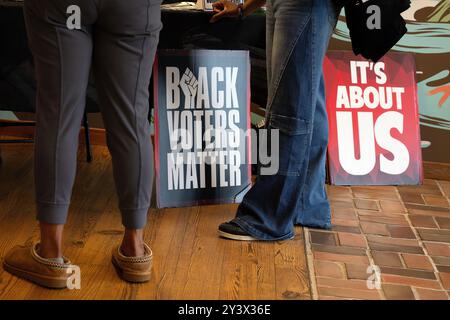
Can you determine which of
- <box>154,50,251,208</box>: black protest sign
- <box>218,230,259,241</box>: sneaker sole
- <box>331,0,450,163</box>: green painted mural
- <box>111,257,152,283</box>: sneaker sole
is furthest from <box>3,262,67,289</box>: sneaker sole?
<box>331,0,450,163</box>: green painted mural

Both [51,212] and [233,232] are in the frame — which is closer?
[51,212]

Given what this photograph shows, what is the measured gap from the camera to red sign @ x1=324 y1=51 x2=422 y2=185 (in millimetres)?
3477

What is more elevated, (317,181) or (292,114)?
(292,114)

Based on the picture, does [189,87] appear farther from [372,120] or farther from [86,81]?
[372,120]

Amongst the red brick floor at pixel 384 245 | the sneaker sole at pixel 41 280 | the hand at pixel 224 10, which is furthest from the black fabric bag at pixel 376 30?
the sneaker sole at pixel 41 280

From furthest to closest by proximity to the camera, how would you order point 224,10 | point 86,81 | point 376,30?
point 224,10 → point 376,30 → point 86,81

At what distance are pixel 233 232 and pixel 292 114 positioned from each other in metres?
0.51

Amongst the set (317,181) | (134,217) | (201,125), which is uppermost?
(134,217)

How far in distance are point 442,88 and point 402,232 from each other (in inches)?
41.8

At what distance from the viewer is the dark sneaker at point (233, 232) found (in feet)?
8.77

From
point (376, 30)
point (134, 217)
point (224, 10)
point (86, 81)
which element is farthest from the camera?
point (224, 10)

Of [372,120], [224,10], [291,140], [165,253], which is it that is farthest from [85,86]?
[372,120]

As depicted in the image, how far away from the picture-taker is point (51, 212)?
2.10 metres

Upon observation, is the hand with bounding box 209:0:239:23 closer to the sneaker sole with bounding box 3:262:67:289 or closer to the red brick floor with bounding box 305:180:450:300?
the red brick floor with bounding box 305:180:450:300
